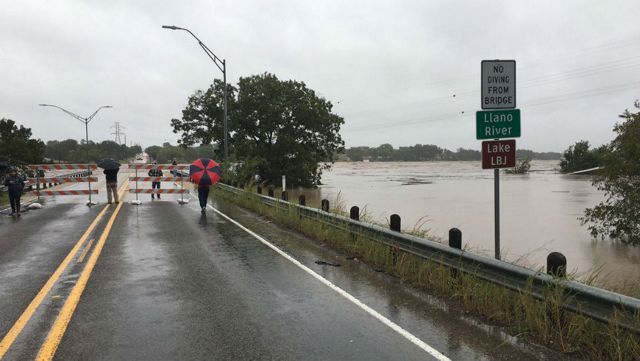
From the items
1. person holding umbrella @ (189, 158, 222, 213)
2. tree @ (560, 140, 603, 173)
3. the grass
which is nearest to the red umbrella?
person holding umbrella @ (189, 158, 222, 213)

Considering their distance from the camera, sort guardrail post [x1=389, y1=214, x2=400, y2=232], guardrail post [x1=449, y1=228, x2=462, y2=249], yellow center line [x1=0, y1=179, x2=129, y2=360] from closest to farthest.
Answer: yellow center line [x1=0, y1=179, x2=129, y2=360] → guardrail post [x1=449, y1=228, x2=462, y2=249] → guardrail post [x1=389, y1=214, x2=400, y2=232]

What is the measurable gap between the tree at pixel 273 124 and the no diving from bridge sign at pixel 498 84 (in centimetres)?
3303

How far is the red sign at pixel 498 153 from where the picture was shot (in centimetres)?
689

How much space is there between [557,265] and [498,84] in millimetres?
3105

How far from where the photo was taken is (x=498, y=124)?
695 centimetres

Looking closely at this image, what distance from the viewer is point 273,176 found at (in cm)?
4216

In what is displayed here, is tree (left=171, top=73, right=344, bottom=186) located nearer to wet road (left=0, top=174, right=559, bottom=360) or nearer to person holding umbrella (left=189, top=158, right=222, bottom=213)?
person holding umbrella (left=189, top=158, right=222, bottom=213)

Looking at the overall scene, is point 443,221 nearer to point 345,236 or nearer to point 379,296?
point 345,236

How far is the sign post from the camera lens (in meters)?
6.91

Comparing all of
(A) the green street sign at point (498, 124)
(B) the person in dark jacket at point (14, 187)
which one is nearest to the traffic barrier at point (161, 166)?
(B) the person in dark jacket at point (14, 187)

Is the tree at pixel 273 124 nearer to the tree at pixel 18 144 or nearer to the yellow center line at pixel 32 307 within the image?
the tree at pixel 18 144

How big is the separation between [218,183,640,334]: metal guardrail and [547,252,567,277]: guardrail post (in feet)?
0.33

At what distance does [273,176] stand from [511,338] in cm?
3784

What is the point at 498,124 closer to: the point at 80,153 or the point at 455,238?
the point at 455,238
